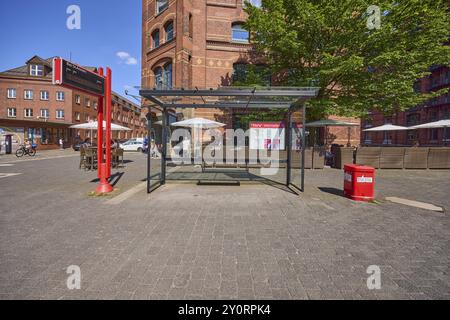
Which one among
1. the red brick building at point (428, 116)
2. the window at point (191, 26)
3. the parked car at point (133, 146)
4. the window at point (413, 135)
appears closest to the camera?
the window at point (191, 26)

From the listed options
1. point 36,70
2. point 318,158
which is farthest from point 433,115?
point 36,70

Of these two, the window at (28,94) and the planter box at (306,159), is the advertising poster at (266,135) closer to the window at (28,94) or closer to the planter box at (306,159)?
the planter box at (306,159)

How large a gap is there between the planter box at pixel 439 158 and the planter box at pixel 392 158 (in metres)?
1.55

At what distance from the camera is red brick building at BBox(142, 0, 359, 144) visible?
20.4 meters

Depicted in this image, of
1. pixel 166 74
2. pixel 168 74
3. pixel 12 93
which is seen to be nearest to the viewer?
pixel 168 74

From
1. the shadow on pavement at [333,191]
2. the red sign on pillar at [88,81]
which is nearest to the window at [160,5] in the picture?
the red sign on pillar at [88,81]

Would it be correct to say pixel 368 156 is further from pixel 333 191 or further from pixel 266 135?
pixel 333 191

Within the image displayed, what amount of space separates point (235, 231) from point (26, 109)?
45030 mm

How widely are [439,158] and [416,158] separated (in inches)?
48.2

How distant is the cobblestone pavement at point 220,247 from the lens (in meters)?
2.56

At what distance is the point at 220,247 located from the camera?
3.54 metres

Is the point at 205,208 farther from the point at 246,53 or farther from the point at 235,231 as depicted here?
the point at 246,53

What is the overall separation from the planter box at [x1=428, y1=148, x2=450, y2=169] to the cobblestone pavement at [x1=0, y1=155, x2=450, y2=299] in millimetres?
8020
